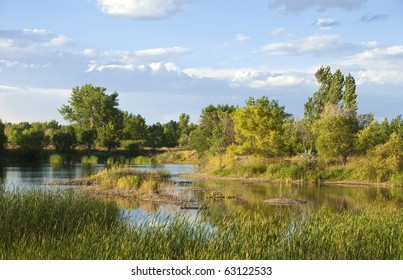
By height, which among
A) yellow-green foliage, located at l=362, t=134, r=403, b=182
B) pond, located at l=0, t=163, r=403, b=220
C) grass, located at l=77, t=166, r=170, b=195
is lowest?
pond, located at l=0, t=163, r=403, b=220

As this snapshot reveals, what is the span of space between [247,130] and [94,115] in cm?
3101

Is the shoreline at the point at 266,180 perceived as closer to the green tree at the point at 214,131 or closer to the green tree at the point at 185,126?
the green tree at the point at 214,131

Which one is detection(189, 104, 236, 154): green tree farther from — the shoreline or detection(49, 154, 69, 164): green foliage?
detection(49, 154, 69, 164): green foliage

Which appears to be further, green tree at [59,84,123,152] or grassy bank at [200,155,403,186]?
green tree at [59,84,123,152]

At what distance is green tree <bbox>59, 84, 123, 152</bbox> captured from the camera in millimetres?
65438

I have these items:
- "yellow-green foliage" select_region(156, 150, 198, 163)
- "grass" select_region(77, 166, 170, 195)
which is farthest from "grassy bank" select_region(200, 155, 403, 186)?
"yellow-green foliage" select_region(156, 150, 198, 163)

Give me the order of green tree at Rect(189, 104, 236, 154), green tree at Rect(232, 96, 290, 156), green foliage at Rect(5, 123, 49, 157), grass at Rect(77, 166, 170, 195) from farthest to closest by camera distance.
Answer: green foliage at Rect(5, 123, 49, 157) < green tree at Rect(189, 104, 236, 154) < green tree at Rect(232, 96, 290, 156) < grass at Rect(77, 166, 170, 195)

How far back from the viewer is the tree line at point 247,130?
4091cm

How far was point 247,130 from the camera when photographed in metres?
43.9

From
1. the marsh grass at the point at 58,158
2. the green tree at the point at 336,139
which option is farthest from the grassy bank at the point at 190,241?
the marsh grass at the point at 58,158

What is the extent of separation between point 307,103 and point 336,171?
1922 cm

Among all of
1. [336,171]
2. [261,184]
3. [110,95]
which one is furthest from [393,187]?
[110,95]

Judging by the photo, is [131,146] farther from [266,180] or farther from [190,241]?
[190,241]
